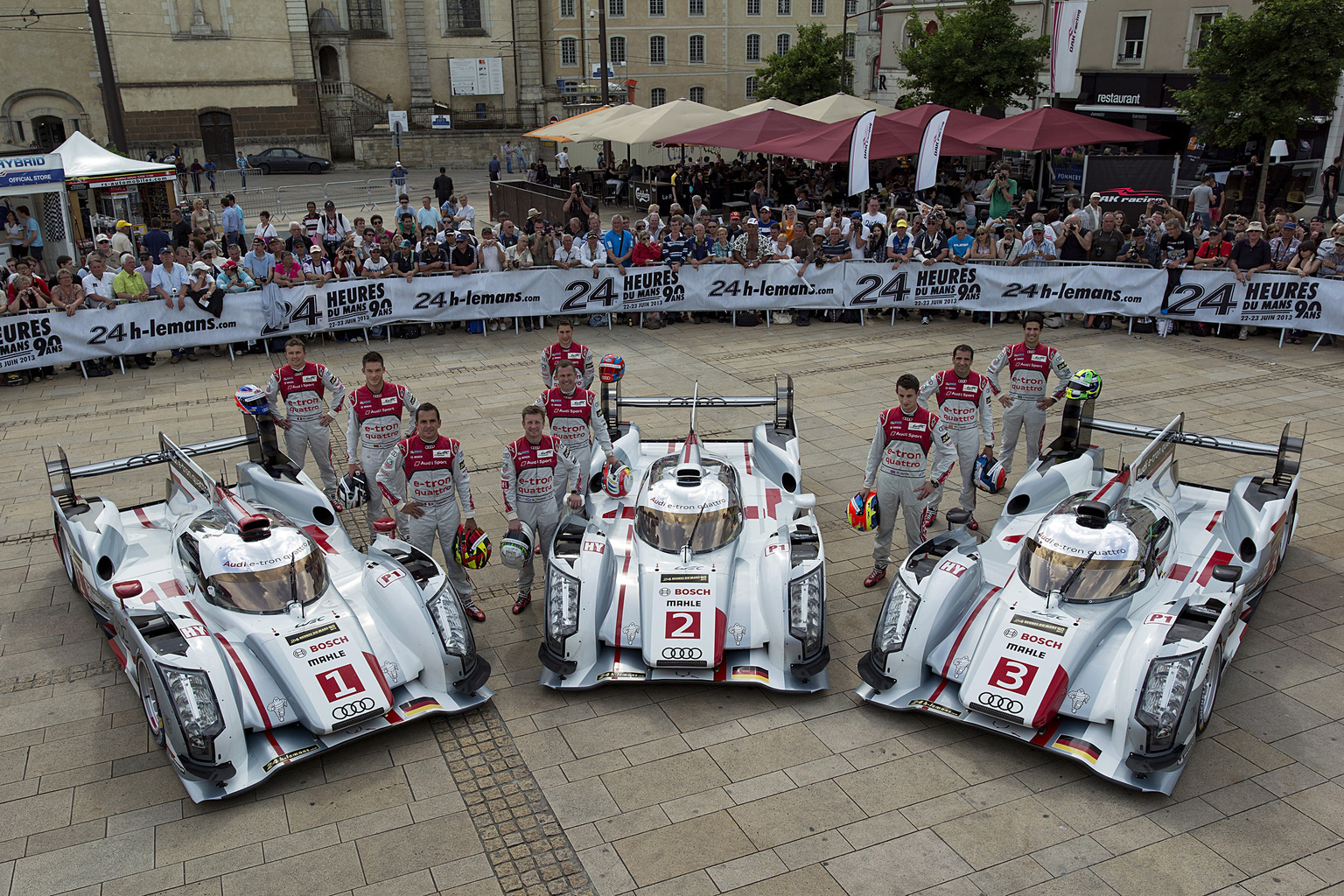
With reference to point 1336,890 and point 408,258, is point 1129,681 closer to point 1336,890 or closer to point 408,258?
point 1336,890

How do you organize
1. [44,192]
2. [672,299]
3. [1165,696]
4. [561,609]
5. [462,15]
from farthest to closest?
1. [462,15]
2. [44,192]
3. [672,299]
4. [561,609]
5. [1165,696]

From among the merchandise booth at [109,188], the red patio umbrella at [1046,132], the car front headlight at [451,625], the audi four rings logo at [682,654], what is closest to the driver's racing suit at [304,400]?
the car front headlight at [451,625]

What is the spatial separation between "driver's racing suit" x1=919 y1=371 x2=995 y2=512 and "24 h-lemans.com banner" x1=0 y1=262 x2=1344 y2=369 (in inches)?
349

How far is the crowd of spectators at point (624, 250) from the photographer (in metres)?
16.0

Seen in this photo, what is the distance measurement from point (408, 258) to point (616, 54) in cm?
4602

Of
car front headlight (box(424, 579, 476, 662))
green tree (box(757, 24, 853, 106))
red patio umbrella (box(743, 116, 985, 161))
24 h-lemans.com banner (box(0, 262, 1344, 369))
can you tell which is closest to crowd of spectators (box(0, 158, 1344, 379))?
24 h-lemans.com banner (box(0, 262, 1344, 369))

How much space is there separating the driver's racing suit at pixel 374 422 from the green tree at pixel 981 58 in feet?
83.2

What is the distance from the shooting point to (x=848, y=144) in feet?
A: 70.6

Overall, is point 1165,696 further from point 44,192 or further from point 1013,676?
point 44,192

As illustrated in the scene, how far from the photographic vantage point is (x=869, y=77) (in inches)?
2029

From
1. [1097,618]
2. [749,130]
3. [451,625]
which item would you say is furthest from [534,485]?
[749,130]

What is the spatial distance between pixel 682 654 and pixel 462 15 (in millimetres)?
51708

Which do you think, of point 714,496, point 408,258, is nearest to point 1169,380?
point 714,496

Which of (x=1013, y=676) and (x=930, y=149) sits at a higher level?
(x=930, y=149)
